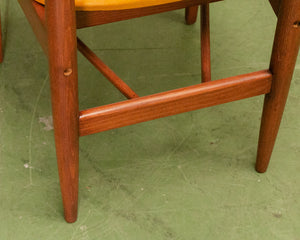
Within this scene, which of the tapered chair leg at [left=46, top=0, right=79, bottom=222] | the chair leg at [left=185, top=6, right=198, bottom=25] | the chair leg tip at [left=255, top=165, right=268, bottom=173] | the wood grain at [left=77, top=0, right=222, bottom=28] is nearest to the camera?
the tapered chair leg at [left=46, top=0, right=79, bottom=222]

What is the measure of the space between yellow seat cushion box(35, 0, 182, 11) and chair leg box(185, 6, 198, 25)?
0.82 meters

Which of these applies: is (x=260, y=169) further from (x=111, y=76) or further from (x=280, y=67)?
(x=111, y=76)

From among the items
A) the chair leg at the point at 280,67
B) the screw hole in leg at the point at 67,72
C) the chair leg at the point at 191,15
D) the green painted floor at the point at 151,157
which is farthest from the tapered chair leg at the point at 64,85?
the chair leg at the point at 191,15

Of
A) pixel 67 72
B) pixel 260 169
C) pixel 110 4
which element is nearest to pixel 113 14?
pixel 110 4

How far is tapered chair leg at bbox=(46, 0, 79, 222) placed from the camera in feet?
3.33

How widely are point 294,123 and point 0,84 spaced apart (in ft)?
2.95

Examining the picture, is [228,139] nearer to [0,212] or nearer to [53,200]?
[53,200]

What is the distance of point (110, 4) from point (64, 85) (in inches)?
7.2

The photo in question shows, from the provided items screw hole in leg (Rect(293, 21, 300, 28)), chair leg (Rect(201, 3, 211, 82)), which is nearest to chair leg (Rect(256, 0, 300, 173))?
screw hole in leg (Rect(293, 21, 300, 28))

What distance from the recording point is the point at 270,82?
1.29 metres

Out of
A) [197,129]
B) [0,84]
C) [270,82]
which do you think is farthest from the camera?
[0,84]

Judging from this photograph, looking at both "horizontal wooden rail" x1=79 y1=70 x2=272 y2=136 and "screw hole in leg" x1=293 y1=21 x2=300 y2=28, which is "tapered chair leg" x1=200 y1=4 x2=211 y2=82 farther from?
"screw hole in leg" x1=293 y1=21 x2=300 y2=28

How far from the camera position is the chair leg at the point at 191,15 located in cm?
196

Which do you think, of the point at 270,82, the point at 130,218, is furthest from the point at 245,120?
the point at 130,218
